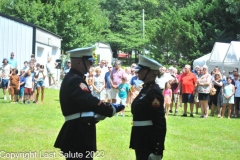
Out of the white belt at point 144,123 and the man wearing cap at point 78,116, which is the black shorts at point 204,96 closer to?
the white belt at point 144,123

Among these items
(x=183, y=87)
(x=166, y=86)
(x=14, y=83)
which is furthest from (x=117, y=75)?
(x=14, y=83)

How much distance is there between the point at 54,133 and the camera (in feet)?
39.0

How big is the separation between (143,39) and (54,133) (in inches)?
2032

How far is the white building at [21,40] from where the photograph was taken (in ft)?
93.6

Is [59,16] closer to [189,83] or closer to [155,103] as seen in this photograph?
[189,83]

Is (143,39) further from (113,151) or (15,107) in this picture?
(113,151)

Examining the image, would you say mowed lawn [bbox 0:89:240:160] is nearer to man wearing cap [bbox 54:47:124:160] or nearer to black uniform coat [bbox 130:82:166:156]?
black uniform coat [bbox 130:82:166:156]

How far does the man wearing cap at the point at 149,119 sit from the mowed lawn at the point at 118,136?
3509 millimetres

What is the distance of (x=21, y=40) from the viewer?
3055cm

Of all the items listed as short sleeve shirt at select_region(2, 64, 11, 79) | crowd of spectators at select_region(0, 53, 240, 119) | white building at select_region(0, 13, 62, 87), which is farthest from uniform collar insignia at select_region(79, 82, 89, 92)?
white building at select_region(0, 13, 62, 87)

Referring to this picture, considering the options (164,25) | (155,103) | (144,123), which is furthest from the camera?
(164,25)

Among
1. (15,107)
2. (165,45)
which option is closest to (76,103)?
(15,107)

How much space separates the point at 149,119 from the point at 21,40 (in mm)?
26015

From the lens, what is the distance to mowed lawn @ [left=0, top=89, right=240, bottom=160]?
976 cm
